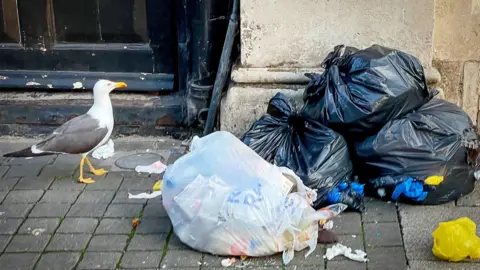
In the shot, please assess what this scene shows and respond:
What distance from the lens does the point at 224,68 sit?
4871mm

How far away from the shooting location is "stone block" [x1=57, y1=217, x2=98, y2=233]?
392 centimetres

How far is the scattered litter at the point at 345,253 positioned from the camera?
3570 millimetres

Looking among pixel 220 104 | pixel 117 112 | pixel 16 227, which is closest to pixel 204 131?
pixel 220 104

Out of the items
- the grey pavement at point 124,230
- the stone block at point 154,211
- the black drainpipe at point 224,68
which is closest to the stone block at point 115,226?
the grey pavement at point 124,230

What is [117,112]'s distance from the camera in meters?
5.19

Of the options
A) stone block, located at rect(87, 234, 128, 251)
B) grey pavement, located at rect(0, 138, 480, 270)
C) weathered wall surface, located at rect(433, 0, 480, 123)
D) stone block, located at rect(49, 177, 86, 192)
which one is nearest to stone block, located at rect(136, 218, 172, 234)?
grey pavement, located at rect(0, 138, 480, 270)

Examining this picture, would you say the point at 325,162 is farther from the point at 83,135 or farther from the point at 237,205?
the point at 83,135

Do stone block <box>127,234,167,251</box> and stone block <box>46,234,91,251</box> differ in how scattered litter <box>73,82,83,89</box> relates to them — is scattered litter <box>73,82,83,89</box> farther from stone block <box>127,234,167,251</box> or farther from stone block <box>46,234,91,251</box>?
stone block <box>127,234,167,251</box>

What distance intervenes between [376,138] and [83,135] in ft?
5.40

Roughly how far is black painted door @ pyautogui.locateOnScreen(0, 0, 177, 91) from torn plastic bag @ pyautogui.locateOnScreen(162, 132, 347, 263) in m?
1.53

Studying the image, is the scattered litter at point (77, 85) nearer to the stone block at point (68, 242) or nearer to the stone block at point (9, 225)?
the stone block at point (9, 225)

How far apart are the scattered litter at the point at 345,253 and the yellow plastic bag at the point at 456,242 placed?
0.33 meters

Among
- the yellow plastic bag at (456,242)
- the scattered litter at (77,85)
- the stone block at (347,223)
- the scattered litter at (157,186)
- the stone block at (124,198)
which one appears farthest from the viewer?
the scattered litter at (77,85)

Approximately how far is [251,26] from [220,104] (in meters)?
0.57
